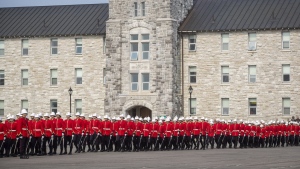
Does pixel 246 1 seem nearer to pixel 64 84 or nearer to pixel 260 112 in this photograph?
pixel 260 112

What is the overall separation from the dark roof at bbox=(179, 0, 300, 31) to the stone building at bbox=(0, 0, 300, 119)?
3.3 inches

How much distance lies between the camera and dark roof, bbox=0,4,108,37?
237ft

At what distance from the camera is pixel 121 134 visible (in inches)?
1759

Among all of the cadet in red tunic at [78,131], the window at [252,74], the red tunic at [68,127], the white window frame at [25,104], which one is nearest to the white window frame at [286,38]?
the window at [252,74]

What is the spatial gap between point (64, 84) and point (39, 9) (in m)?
8.94

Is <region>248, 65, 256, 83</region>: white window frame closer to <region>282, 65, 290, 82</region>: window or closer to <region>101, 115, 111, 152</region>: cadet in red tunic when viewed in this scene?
<region>282, 65, 290, 82</region>: window

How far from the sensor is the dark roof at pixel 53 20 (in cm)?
7231

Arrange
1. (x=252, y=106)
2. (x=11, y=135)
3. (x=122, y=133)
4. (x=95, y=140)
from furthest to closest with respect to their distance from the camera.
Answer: (x=252, y=106) → (x=122, y=133) → (x=95, y=140) → (x=11, y=135)

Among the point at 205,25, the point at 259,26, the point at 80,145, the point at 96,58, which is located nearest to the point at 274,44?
the point at 259,26

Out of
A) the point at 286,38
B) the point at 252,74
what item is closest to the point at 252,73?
the point at 252,74

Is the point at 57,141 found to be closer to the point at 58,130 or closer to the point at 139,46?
the point at 58,130

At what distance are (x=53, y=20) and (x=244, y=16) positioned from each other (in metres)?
17.2

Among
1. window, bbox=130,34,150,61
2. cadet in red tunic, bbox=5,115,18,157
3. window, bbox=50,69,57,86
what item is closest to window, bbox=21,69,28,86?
window, bbox=50,69,57,86

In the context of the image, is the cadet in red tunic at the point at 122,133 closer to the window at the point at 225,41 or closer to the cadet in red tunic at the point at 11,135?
the cadet in red tunic at the point at 11,135
